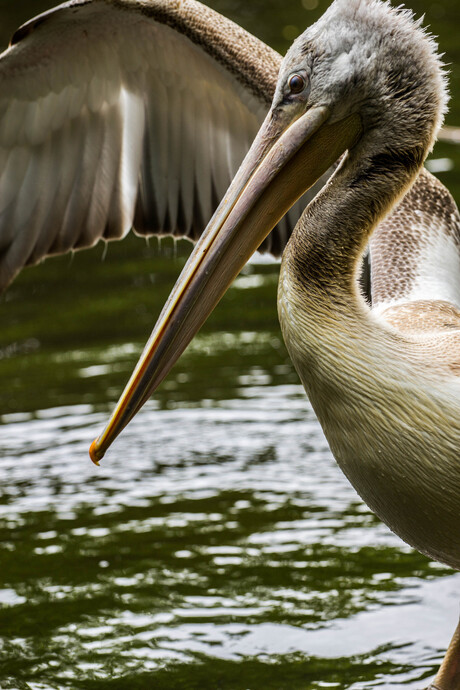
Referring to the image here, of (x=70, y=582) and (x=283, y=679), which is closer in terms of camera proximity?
(x=283, y=679)

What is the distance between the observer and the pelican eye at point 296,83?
3084 mm

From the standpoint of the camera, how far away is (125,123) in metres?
5.09

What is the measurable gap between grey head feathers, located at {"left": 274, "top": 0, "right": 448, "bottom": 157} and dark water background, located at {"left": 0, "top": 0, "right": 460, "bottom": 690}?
183cm

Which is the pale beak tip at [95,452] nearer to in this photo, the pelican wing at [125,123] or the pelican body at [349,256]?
the pelican body at [349,256]

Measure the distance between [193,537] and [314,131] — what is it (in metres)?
2.30

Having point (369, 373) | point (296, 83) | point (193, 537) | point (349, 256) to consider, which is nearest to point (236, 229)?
point (349, 256)

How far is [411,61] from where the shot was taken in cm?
311

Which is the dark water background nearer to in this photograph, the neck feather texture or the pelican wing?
the pelican wing

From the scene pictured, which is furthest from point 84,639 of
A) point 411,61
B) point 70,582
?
point 411,61

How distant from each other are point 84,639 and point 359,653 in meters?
0.99

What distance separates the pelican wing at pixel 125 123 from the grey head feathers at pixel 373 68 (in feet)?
4.98

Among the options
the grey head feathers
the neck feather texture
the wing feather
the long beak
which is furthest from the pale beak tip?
the wing feather

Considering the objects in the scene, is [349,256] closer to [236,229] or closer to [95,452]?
[236,229]

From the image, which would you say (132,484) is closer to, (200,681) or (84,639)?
(84,639)
